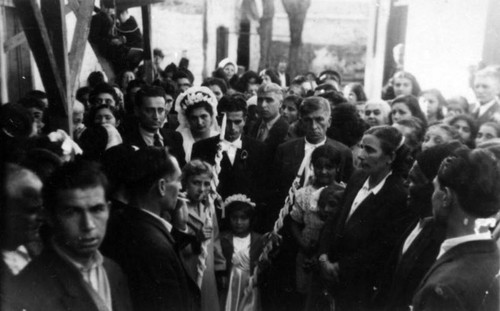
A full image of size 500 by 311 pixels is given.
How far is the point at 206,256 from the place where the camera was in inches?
114

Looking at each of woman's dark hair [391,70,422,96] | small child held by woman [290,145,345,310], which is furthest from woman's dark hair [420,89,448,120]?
small child held by woman [290,145,345,310]

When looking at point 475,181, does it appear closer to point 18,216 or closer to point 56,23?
point 18,216

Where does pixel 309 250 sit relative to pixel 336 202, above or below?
below

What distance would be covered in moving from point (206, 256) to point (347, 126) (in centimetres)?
182

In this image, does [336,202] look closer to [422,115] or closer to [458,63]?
[422,115]

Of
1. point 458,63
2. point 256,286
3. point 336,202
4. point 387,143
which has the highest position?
point 458,63

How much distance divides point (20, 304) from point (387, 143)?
77.6 inches

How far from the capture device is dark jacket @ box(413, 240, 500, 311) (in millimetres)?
1594

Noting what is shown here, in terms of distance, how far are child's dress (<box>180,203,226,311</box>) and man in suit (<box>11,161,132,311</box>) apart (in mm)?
1039

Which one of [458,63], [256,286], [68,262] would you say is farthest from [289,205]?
[458,63]

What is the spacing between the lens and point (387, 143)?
2766mm

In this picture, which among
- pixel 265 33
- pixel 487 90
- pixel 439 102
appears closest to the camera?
pixel 487 90

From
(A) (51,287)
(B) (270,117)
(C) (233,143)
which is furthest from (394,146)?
(B) (270,117)

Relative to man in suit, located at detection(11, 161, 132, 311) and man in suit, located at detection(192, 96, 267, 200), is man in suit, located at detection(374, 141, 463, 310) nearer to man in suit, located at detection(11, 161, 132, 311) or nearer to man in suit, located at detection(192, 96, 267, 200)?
man in suit, located at detection(11, 161, 132, 311)
